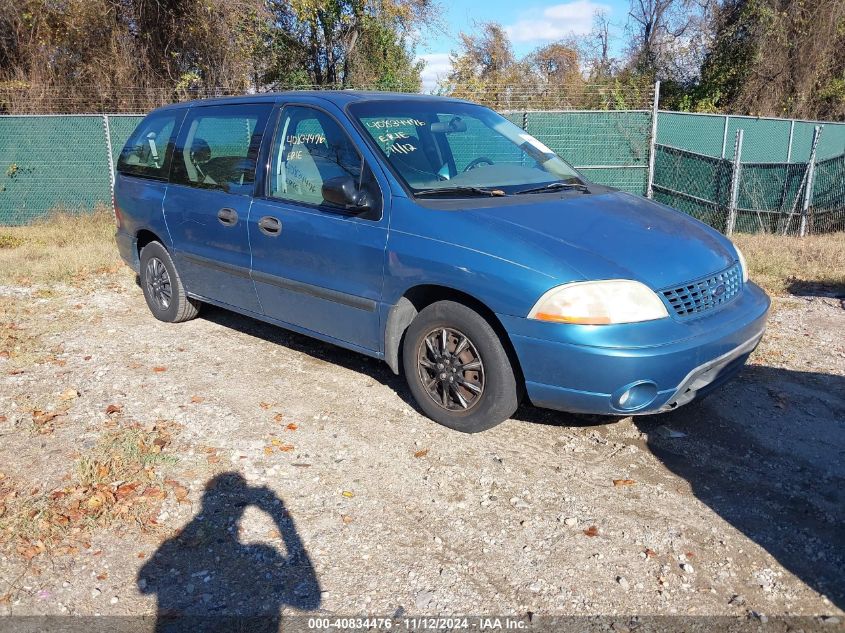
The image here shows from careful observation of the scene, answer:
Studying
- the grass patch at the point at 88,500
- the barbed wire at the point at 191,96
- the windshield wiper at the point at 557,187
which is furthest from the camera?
the barbed wire at the point at 191,96

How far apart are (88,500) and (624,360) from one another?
267cm

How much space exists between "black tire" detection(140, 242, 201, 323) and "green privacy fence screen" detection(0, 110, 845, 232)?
7125mm

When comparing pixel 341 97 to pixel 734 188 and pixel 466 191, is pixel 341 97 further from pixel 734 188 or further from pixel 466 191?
pixel 734 188

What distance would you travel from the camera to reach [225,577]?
9.86 ft

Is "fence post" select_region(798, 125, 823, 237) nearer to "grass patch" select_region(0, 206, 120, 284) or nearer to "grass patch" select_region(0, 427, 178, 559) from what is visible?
"grass patch" select_region(0, 206, 120, 284)

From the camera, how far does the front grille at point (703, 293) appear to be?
12.1ft

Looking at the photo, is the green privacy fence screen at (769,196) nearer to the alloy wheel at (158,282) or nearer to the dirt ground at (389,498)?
the dirt ground at (389,498)

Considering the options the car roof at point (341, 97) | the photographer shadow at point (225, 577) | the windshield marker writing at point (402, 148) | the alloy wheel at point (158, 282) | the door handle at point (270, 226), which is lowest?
the photographer shadow at point (225, 577)

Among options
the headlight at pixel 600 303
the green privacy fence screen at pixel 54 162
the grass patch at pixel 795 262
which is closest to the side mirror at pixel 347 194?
the headlight at pixel 600 303

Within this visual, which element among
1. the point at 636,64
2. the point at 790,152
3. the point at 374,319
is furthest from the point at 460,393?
the point at 636,64

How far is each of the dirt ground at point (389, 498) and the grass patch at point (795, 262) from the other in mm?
2531

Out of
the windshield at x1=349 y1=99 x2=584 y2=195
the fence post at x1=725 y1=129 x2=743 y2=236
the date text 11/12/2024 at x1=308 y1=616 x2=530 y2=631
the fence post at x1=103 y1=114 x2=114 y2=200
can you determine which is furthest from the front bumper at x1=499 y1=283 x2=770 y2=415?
the fence post at x1=103 y1=114 x2=114 y2=200

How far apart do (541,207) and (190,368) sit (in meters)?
2.85

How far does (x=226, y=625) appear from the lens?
274cm
